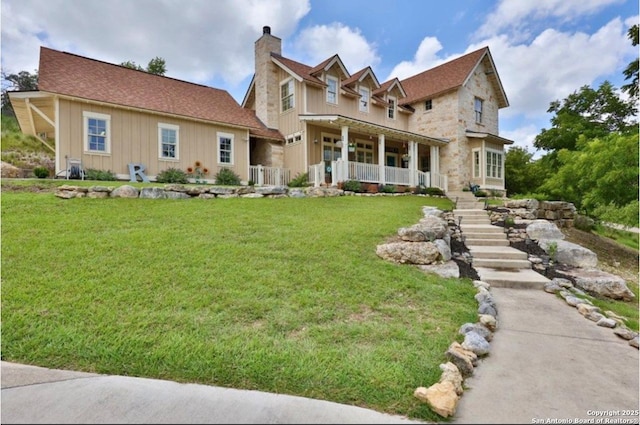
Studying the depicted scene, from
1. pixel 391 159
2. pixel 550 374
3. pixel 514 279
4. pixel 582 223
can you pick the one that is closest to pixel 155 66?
pixel 391 159

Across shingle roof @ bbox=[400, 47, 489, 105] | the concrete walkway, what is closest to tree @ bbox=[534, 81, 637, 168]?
shingle roof @ bbox=[400, 47, 489, 105]

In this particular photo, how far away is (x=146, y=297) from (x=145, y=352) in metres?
1.06

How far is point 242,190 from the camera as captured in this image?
10.2 metres

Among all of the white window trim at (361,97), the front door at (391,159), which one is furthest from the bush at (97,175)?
the front door at (391,159)

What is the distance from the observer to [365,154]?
17.1 metres

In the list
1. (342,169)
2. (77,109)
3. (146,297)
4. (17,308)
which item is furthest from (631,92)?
(77,109)

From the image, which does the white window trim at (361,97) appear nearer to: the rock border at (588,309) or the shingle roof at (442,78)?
the shingle roof at (442,78)

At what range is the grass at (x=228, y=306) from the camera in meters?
2.42

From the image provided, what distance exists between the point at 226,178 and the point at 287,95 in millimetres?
5618

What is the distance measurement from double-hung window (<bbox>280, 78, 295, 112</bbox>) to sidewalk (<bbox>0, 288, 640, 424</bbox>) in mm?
14535

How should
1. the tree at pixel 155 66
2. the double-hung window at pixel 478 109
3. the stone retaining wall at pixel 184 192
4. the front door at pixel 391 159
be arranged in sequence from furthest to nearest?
the tree at pixel 155 66, the double-hung window at pixel 478 109, the front door at pixel 391 159, the stone retaining wall at pixel 184 192

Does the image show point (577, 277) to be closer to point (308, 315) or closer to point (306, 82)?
point (308, 315)

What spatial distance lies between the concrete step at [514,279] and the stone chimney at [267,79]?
1303 centimetres

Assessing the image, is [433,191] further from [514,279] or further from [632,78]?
[632,78]
